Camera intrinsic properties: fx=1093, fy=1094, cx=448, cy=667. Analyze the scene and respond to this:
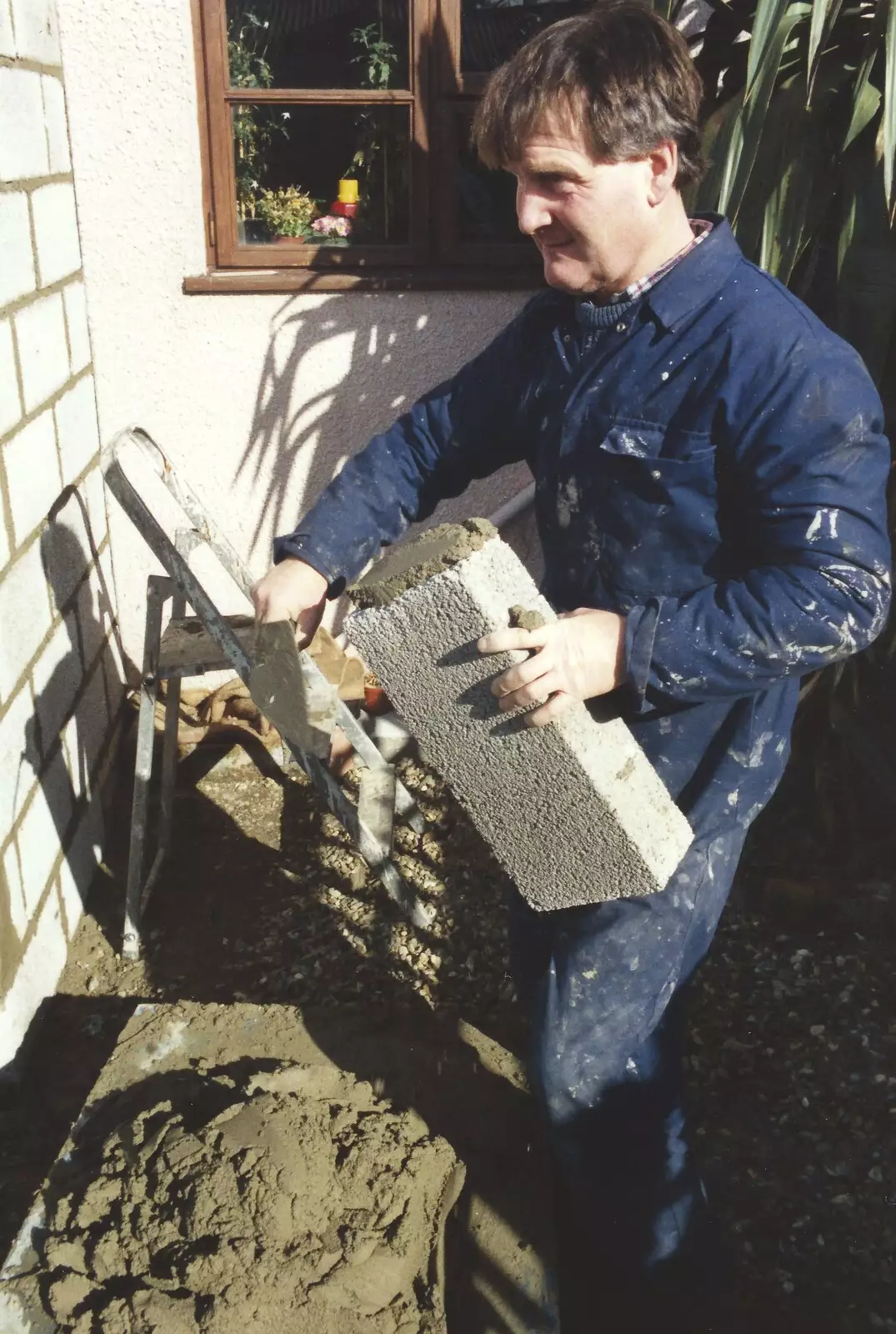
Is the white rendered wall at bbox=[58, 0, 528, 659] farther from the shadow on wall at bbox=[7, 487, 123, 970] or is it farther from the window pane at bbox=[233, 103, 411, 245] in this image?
the shadow on wall at bbox=[7, 487, 123, 970]

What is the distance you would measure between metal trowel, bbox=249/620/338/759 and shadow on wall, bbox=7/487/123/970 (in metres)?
0.79

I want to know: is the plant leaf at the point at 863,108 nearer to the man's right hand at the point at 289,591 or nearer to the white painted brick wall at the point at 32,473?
the man's right hand at the point at 289,591

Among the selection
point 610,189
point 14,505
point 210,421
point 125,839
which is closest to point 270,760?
point 125,839

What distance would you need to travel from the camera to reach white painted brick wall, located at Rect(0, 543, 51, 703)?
252cm

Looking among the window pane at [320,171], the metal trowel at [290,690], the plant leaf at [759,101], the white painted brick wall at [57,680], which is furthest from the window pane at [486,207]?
the metal trowel at [290,690]

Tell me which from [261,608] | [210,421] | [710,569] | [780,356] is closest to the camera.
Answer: [780,356]

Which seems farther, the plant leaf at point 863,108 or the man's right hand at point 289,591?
the plant leaf at point 863,108

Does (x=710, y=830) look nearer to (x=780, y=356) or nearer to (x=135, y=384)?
(x=780, y=356)

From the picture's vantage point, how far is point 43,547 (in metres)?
2.85

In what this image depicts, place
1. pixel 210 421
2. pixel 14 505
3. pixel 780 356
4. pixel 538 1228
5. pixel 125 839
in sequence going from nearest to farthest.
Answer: pixel 780 356 < pixel 538 1228 < pixel 14 505 < pixel 125 839 < pixel 210 421

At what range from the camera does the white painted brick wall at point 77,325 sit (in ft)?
10.7

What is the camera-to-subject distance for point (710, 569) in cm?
166

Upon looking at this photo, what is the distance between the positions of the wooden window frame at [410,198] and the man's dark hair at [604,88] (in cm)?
211

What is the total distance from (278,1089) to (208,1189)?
24cm
